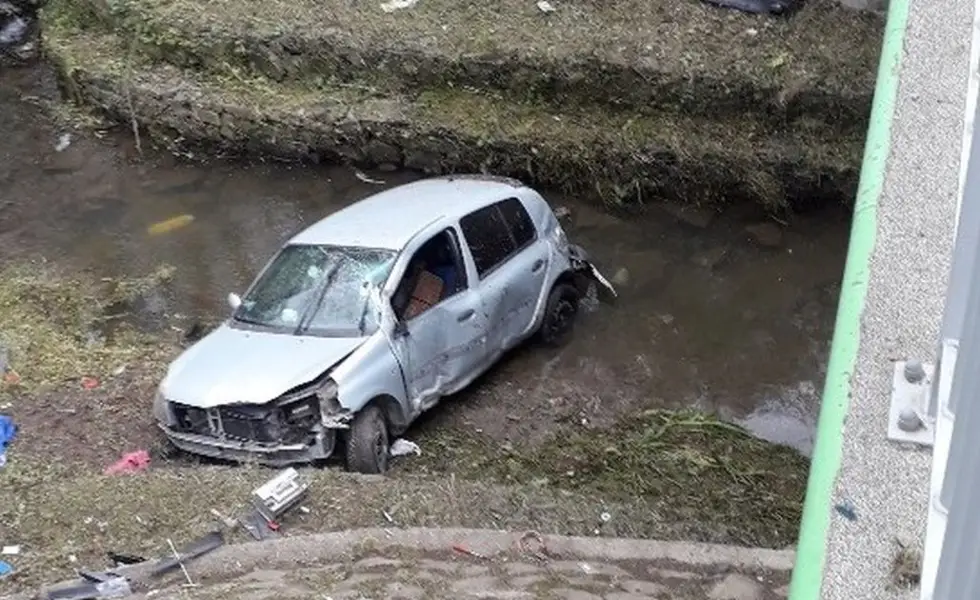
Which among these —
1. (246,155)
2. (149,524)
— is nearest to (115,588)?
(149,524)

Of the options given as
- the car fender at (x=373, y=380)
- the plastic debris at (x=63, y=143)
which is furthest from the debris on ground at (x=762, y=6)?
the plastic debris at (x=63, y=143)

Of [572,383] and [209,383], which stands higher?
[209,383]

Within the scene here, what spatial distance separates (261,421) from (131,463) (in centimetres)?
96

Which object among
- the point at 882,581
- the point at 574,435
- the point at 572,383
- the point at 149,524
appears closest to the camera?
the point at 882,581

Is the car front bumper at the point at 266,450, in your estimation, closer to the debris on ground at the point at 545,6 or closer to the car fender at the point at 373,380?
the car fender at the point at 373,380

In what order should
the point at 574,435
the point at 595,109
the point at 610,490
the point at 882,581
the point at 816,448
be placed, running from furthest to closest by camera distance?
the point at 595,109 → the point at 574,435 → the point at 610,490 → the point at 816,448 → the point at 882,581

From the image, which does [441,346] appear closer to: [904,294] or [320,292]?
[320,292]

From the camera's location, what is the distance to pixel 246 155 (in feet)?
42.9

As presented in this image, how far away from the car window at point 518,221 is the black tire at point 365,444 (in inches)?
84.5

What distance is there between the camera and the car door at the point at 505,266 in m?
9.42

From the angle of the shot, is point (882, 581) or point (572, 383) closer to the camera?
point (882, 581)

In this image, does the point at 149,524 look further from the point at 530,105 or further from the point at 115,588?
the point at 530,105

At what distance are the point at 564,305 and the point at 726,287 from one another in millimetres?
1705

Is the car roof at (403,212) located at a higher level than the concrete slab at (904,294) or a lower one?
lower
